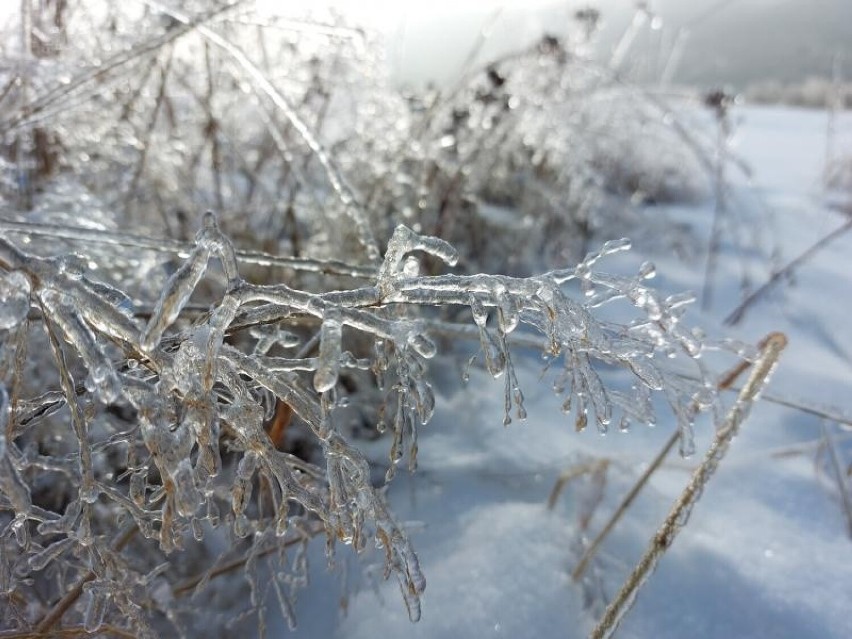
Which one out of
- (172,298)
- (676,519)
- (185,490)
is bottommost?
(676,519)

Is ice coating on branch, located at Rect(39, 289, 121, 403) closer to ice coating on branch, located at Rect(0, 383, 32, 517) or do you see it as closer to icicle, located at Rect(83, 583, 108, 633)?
ice coating on branch, located at Rect(0, 383, 32, 517)

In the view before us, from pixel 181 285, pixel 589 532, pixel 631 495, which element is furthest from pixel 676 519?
pixel 181 285

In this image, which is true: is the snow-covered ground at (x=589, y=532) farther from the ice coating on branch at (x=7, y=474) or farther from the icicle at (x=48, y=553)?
the ice coating on branch at (x=7, y=474)

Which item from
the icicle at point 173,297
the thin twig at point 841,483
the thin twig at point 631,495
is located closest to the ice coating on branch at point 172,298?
the icicle at point 173,297

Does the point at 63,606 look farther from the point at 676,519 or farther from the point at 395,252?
the point at 676,519

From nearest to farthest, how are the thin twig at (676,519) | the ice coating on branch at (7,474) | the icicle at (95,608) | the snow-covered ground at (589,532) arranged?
the ice coating on branch at (7,474) → the icicle at (95,608) → the thin twig at (676,519) → the snow-covered ground at (589,532)

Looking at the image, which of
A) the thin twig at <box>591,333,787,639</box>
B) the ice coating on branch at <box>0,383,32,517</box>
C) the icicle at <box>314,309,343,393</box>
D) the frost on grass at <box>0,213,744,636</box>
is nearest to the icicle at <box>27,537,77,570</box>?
the frost on grass at <box>0,213,744,636</box>
